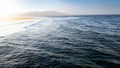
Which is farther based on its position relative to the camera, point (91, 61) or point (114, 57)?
point (114, 57)

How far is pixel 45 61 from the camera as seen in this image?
1119cm

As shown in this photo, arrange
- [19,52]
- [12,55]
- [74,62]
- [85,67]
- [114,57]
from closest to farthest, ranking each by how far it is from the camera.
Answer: [85,67], [74,62], [114,57], [12,55], [19,52]

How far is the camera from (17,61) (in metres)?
11.3

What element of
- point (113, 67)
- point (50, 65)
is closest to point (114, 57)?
point (113, 67)

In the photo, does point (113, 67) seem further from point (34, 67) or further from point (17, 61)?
point (17, 61)

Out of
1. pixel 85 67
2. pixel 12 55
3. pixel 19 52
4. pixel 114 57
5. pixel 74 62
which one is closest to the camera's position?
pixel 85 67

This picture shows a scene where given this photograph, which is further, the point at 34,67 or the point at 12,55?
the point at 12,55

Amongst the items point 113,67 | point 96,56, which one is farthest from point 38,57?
point 113,67

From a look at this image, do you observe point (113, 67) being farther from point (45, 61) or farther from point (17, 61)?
point (17, 61)

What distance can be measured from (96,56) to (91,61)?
A: 1.58 metres

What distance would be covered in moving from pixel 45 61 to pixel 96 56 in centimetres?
468

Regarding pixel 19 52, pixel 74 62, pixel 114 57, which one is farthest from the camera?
pixel 19 52

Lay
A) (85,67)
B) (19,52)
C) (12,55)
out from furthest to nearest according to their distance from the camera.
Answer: (19,52)
(12,55)
(85,67)

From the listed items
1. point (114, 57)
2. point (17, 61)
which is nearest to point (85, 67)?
point (114, 57)
